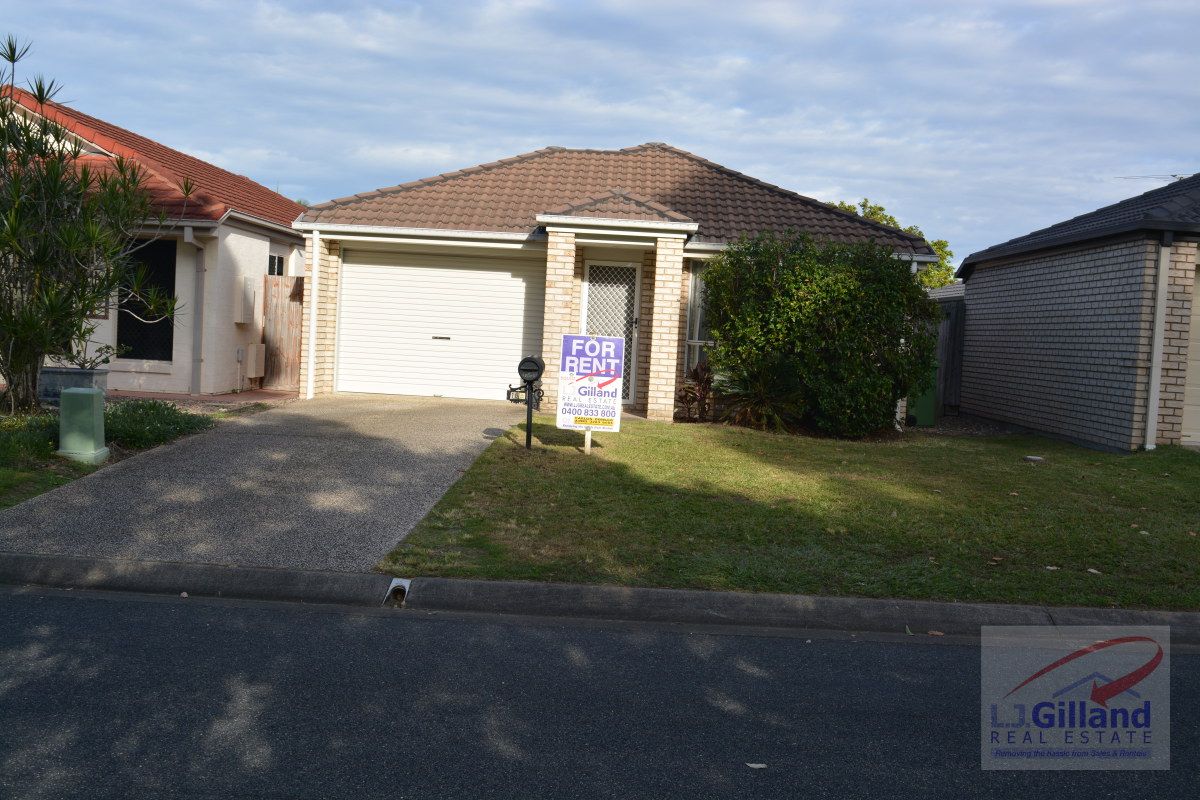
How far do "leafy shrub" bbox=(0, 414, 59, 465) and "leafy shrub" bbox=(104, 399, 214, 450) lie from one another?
0.51 meters

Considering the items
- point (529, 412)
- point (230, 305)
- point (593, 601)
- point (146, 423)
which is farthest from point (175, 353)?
point (593, 601)

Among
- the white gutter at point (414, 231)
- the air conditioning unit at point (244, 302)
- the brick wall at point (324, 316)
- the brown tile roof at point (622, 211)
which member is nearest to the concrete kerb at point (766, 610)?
the brown tile roof at point (622, 211)

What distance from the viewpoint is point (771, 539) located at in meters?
7.78

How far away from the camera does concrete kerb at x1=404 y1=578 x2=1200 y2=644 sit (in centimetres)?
631

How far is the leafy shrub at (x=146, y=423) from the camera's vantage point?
10.2 meters

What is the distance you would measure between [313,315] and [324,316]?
1.02ft

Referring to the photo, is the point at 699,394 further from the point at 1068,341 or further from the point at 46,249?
the point at 46,249

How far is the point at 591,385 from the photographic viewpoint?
1075cm

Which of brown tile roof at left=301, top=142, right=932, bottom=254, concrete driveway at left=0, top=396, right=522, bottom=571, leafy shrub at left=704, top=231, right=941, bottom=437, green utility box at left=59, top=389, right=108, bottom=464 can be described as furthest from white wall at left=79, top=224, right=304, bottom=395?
leafy shrub at left=704, top=231, right=941, bottom=437

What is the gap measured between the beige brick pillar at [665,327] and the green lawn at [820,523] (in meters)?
2.37

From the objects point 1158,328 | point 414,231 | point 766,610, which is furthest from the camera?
point 414,231

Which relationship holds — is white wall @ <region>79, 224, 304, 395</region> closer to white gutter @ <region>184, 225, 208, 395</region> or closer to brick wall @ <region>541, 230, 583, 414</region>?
white gutter @ <region>184, 225, 208, 395</region>

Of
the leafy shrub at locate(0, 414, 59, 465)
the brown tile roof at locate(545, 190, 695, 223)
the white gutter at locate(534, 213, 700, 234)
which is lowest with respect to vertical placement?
the leafy shrub at locate(0, 414, 59, 465)

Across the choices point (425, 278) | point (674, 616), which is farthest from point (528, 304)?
point (674, 616)
